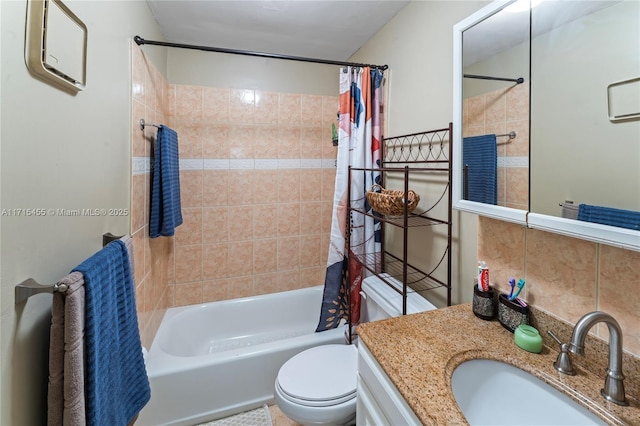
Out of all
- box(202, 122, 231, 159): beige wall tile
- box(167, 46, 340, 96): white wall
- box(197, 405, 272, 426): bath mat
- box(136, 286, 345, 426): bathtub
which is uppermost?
box(167, 46, 340, 96): white wall

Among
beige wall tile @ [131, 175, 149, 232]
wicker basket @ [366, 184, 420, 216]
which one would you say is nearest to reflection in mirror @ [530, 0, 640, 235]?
wicker basket @ [366, 184, 420, 216]

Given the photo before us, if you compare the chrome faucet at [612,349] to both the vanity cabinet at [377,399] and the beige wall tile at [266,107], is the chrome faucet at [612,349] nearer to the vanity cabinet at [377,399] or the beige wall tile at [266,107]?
the vanity cabinet at [377,399]

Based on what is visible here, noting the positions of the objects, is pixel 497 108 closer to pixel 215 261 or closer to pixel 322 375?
pixel 322 375

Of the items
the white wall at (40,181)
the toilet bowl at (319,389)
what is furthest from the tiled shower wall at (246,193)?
the toilet bowl at (319,389)

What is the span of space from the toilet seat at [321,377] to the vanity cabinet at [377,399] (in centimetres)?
36

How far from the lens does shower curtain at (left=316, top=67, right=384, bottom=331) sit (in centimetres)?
184

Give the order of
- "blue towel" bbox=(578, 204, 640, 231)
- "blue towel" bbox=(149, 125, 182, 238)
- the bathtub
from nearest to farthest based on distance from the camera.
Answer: "blue towel" bbox=(578, 204, 640, 231), the bathtub, "blue towel" bbox=(149, 125, 182, 238)

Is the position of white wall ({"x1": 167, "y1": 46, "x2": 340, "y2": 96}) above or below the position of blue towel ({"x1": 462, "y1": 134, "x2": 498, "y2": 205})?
above

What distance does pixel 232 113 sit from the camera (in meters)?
2.33

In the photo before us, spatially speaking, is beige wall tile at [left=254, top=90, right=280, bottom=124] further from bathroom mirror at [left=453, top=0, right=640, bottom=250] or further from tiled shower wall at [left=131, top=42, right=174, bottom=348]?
bathroom mirror at [left=453, top=0, right=640, bottom=250]

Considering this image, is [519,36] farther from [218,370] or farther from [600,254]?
[218,370]

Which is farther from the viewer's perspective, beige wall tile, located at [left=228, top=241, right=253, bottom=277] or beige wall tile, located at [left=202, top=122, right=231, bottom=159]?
beige wall tile, located at [left=228, top=241, right=253, bottom=277]

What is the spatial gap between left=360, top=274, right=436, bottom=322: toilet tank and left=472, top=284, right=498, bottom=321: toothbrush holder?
360 millimetres

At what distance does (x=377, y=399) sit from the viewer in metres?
0.84
